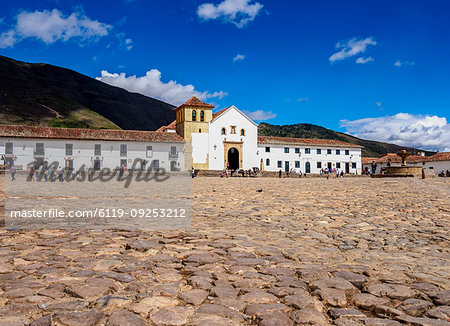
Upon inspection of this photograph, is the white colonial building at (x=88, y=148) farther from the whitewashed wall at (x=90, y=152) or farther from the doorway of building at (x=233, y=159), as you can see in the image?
the doorway of building at (x=233, y=159)

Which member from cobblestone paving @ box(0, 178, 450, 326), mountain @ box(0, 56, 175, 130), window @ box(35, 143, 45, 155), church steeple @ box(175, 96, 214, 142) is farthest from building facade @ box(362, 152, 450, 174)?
mountain @ box(0, 56, 175, 130)

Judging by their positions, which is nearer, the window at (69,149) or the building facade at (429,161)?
the window at (69,149)

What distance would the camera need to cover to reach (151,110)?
142m

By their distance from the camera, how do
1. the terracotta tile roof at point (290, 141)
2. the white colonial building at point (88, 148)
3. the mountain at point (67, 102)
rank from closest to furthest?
the white colonial building at point (88, 148) → the terracotta tile roof at point (290, 141) → the mountain at point (67, 102)

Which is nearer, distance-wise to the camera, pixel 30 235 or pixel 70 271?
pixel 70 271

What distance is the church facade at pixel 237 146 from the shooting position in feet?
158

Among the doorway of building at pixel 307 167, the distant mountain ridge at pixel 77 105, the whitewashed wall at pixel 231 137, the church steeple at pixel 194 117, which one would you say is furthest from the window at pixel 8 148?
the doorway of building at pixel 307 167

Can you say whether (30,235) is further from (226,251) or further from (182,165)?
(182,165)

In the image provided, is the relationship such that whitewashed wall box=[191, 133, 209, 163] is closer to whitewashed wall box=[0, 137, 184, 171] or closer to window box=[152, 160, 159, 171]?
whitewashed wall box=[0, 137, 184, 171]

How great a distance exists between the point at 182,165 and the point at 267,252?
44599 millimetres

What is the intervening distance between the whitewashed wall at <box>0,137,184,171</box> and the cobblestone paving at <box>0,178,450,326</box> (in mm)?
42714

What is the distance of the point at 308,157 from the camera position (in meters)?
54.8

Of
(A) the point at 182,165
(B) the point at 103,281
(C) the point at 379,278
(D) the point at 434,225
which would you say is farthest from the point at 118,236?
(A) the point at 182,165

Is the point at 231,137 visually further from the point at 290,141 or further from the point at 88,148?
the point at 88,148
